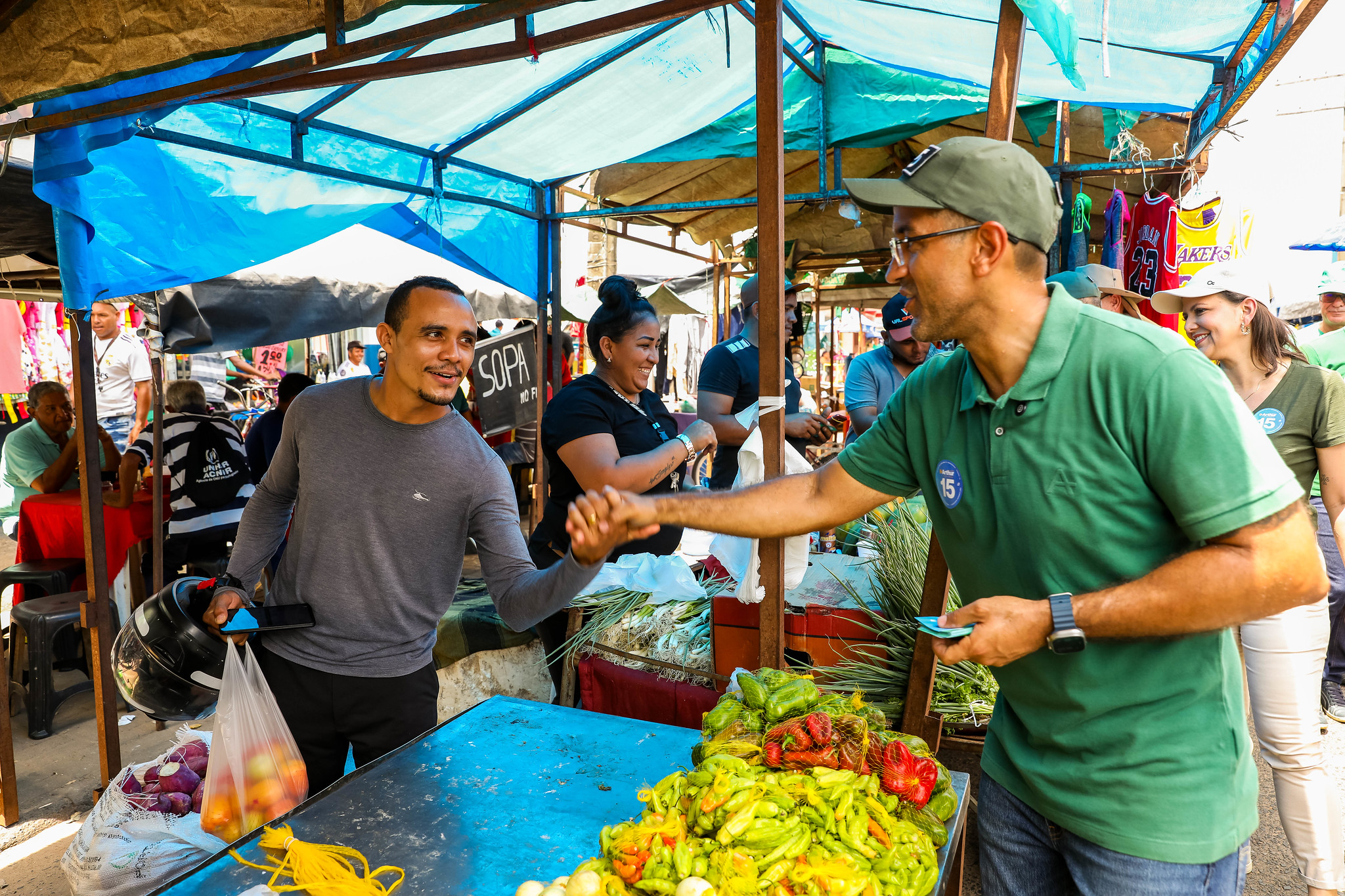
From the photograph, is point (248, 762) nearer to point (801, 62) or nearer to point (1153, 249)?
point (801, 62)

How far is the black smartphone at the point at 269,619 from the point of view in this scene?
2.21 meters

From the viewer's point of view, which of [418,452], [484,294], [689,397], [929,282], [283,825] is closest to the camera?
[929,282]

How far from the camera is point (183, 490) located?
203 inches

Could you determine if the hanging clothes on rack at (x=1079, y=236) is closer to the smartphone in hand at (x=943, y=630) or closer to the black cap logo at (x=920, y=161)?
the black cap logo at (x=920, y=161)

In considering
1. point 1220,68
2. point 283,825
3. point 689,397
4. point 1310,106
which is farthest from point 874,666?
point 1310,106

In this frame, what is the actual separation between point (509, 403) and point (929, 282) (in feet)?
16.3

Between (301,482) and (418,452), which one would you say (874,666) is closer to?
(418,452)

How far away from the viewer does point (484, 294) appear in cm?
660

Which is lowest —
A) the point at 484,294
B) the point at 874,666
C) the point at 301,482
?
Answer: the point at 874,666

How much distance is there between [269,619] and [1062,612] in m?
2.01

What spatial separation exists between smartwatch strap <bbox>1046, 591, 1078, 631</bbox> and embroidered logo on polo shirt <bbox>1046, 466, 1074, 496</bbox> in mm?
175

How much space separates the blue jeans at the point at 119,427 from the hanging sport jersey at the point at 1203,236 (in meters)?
7.77

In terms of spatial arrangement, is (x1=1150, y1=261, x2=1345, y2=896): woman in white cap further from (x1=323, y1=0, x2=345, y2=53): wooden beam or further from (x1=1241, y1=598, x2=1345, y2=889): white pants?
(x1=323, y1=0, x2=345, y2=53): wooden beam

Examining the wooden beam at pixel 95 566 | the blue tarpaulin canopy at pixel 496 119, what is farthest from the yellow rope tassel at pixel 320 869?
the wooden beam at pixel 95 566
